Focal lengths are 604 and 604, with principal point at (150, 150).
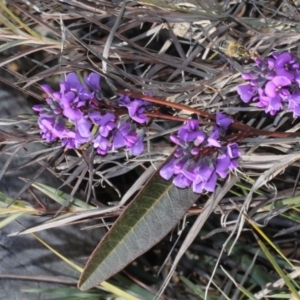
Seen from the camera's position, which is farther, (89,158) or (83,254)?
(83,254)

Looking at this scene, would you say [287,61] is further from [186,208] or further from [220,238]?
[220,238]

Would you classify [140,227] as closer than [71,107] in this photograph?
No

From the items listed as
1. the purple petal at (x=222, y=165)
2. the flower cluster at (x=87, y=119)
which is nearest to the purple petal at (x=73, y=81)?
the flower cluster at (x=87, y=119)

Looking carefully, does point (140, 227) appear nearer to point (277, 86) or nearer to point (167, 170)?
point (167, 170)

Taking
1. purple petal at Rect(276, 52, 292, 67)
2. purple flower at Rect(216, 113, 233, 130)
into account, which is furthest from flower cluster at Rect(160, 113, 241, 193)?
purple petal at Rect(276, 52, 292, 67)

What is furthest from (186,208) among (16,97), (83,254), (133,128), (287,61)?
(16,97)

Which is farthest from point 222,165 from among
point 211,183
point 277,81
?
point 277,81

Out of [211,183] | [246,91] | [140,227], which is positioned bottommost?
[140,227]

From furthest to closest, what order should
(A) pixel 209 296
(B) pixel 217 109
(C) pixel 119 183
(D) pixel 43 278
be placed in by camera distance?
1. (C) pixel 119 183
2. (A) pixel 209 296
3. (D) pixel 43 278
4. (B) pixel 217 109
